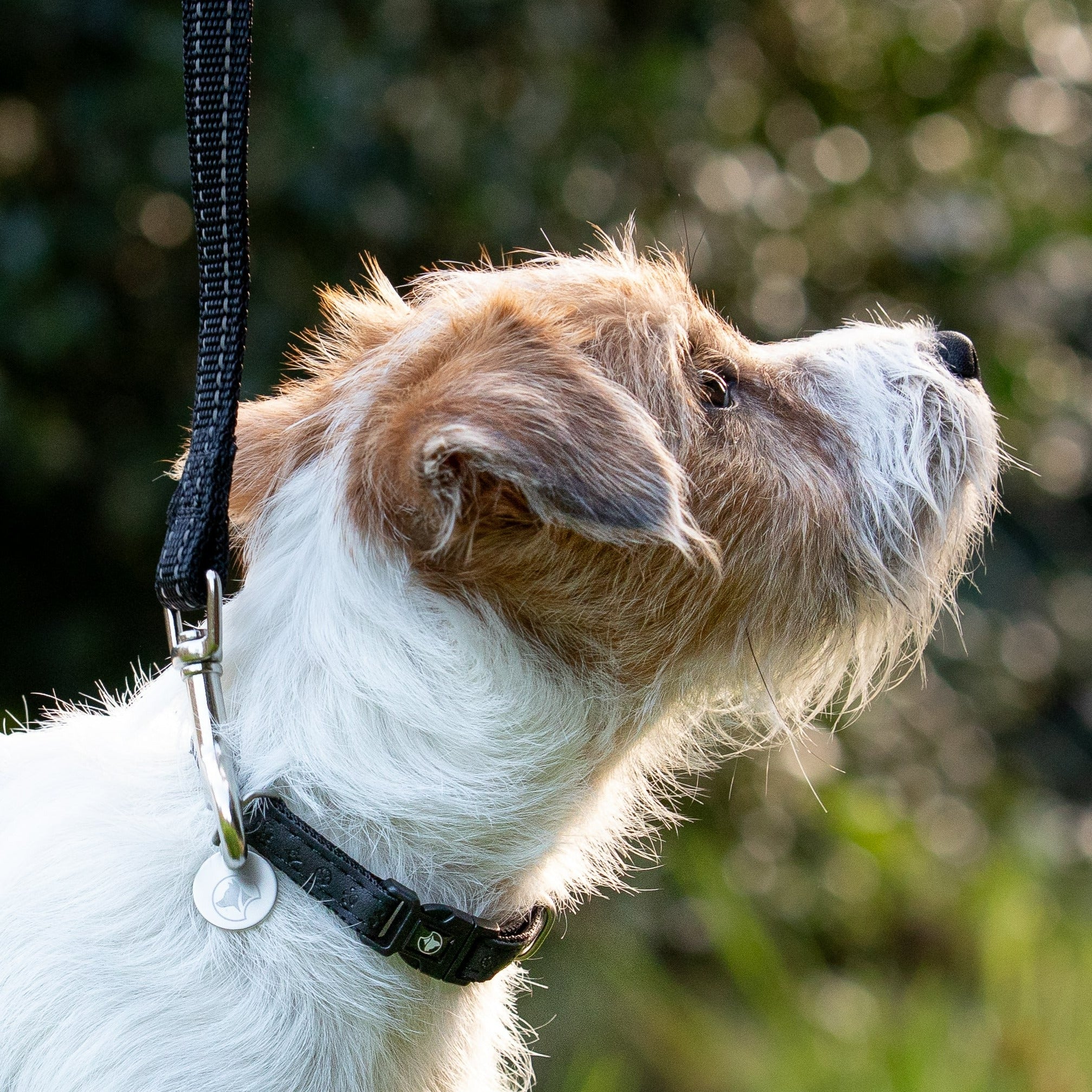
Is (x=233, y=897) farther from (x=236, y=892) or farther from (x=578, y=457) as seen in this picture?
(x=578, y=457)

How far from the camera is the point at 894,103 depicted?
14.4 feet

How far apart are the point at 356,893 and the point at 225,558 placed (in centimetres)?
46

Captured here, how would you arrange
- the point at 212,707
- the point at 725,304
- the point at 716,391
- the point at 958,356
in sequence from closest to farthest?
the point at 212,707, the point at 716,391, the point at 958,356, the point at 725,304

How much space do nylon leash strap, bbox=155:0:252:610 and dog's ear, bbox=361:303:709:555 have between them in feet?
0.67

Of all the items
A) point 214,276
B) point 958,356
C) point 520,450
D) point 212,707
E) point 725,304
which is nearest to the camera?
point 520,450

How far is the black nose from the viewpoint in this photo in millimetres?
1975

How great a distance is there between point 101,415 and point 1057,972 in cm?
352

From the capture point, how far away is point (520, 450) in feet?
4.42

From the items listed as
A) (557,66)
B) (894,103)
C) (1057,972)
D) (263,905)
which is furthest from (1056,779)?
(263,905)

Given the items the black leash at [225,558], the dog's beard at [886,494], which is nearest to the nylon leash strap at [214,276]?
the black leash at [225,558]

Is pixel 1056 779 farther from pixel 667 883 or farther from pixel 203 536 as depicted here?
pixel 203 536

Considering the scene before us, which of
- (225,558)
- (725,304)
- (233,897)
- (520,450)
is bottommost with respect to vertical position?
(725,304)

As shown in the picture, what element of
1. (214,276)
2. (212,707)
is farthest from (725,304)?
(212,707)

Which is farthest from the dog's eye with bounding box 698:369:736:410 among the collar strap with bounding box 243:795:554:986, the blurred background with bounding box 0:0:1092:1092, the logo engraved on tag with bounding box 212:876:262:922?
the blurred background with bounding box 0:0:1092:1092
